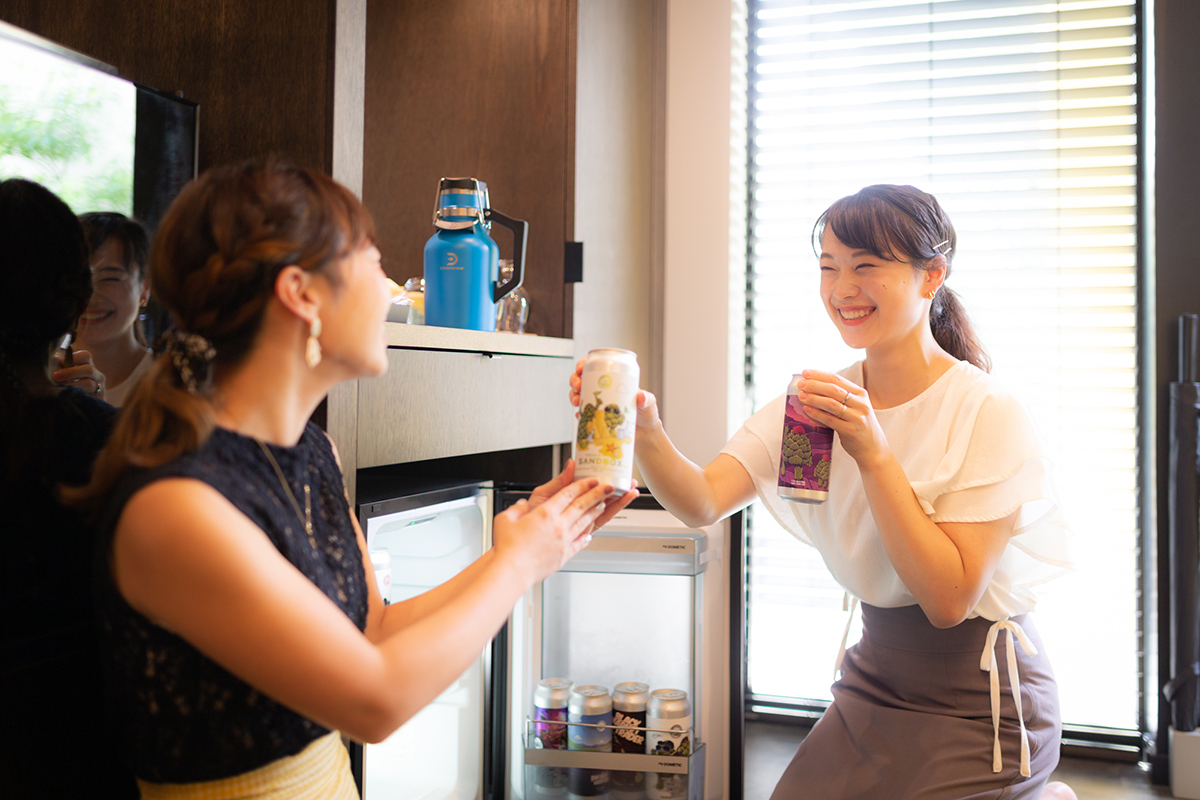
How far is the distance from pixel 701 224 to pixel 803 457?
1338 mm

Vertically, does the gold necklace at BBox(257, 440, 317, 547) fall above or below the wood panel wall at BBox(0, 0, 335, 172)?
below

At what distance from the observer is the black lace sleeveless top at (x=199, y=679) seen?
783 millimetres

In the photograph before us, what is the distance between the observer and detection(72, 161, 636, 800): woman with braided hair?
0.73 metres

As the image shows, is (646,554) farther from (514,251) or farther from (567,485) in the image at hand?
(567,485)

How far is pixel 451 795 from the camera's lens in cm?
187

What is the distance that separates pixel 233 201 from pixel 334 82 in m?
0.51

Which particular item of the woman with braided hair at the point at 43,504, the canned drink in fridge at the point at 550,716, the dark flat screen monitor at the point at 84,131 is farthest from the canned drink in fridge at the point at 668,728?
the dark flat screen monitor at the point at 84,131

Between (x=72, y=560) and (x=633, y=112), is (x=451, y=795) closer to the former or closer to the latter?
(x=72, y=560)

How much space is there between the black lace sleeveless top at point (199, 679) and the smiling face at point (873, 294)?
964mm

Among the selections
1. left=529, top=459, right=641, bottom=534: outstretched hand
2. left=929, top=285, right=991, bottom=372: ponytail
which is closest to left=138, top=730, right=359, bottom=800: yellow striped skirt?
left=529, top=459, right=641, bottom=534: outstretched hand

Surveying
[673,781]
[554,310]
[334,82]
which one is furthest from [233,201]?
[673,781]

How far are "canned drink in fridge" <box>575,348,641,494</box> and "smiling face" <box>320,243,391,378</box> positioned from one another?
0.25 metres

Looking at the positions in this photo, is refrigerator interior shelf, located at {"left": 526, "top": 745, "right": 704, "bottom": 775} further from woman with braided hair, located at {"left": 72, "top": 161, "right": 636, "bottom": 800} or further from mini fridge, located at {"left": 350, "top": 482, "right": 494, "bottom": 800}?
woman with braided hair, located at {"left": 72, "top": 161, "right": 636, "bottom": 800}

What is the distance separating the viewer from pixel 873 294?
4.69ft
